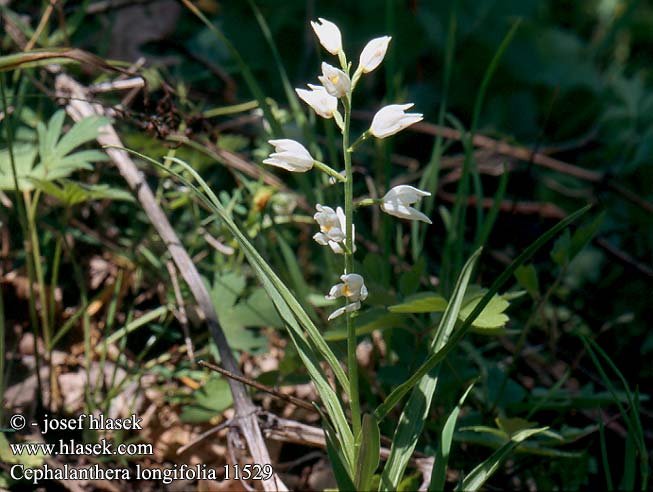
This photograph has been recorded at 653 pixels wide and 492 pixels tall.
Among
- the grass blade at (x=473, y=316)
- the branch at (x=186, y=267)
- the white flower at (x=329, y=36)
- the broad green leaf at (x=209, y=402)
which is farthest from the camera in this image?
the broad green leaf at (x=209, y=402)

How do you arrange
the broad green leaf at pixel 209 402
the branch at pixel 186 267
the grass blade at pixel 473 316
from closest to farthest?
the grass blade at pixel 473 316
the branch at pixel 186 267
the broad green leaf at pixel 209 402

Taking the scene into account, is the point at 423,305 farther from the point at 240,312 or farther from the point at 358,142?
the point at 240,312

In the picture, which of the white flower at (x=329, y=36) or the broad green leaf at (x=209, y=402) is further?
the broad green leaf at (x=209, y=402)

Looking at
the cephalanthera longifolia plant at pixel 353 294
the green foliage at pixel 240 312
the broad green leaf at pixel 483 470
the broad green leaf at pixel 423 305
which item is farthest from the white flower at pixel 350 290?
the green foliage at pixel 240 312

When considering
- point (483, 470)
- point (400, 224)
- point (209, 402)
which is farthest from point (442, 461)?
point (400, 224)

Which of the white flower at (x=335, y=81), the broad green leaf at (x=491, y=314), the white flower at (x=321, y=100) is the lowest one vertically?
the broad green leaf at (x=491, y=314)

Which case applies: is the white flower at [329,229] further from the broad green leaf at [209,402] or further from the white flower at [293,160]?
the broad green leaf at [209,402]

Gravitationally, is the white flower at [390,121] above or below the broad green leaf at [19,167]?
above
